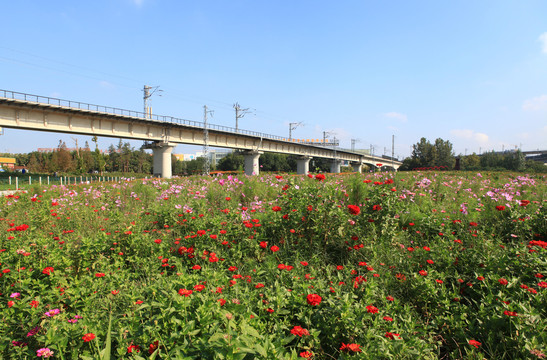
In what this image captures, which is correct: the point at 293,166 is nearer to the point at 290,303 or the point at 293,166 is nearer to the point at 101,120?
the point at 101,120

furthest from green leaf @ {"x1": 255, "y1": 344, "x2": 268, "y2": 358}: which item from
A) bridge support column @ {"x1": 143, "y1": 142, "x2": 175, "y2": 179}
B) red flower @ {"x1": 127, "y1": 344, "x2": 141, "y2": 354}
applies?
bridge support column @ {"x1": 143, "y1": 142, "x2": 175, "y2": 179}

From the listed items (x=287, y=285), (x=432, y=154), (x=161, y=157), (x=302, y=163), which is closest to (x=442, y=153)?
(x=432, y=154)

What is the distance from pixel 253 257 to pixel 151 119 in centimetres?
3073

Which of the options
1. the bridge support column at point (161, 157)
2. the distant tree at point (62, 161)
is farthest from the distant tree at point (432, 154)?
the distant tree at point (62, 161)

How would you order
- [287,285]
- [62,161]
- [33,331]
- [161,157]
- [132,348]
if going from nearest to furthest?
[132,348] < [33,331] < [287,285] < [161,157] < [62,161]

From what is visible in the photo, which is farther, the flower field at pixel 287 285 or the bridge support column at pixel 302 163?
the bridge support column at pixel 302 163

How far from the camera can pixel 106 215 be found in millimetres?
5547

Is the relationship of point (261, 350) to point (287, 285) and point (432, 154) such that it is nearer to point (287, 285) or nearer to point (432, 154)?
point (287, 285)

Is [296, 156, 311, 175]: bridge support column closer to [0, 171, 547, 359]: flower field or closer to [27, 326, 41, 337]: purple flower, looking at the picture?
[0, 171, 547, 359]: flower field

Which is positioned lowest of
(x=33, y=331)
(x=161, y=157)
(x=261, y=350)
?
(x=33, y=331)

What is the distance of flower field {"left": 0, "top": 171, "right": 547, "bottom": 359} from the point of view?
1.95 meters

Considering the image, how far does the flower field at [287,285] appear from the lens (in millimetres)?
1947

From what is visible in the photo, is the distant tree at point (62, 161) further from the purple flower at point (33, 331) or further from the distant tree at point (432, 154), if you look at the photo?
the distant tree at point (432, 154)

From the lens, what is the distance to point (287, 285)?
279cm
